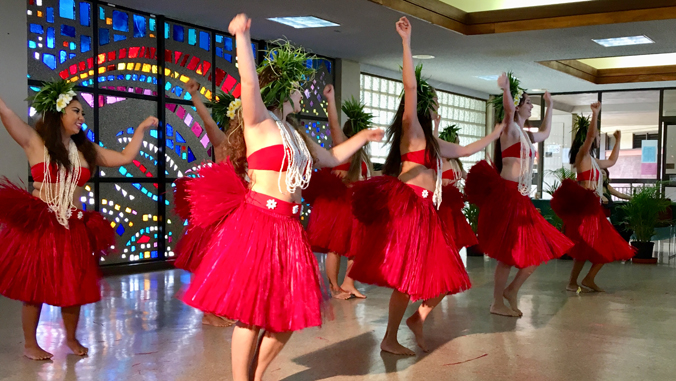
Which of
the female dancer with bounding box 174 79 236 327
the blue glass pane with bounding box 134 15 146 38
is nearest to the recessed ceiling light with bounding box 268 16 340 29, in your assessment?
the blue glass pane with bounding box 134 15 146 38

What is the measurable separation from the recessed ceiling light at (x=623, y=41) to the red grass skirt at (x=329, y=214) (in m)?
4.28

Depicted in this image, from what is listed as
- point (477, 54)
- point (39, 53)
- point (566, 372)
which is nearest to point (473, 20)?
point (477, 54)

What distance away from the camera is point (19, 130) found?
319 centimetres

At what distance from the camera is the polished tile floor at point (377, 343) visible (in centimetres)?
303

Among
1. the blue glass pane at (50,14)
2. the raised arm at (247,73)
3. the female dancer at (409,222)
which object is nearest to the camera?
the raised arm at (247,73)

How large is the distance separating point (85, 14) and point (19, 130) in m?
3.26

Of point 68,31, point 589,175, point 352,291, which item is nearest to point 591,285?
point 589,175

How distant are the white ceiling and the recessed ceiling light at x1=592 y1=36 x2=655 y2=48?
11 cm

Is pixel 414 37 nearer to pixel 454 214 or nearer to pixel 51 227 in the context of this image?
pixel 454 214

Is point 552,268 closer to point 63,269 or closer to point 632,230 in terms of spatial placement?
point 632,230

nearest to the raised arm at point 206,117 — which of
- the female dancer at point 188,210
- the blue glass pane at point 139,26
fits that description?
the female dancer at point 188,210

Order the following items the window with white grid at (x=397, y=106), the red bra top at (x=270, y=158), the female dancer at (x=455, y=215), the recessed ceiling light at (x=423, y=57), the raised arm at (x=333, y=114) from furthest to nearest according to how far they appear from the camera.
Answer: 1. the window with white grid at (x=397, y=106)
2. the recessed ceiling light at (x=423, y=57)
3. the female dancer at (x=455, y=215)
4. the raised arm at (x=333, y=114)
5. the red bra top at (x=270, y=158)

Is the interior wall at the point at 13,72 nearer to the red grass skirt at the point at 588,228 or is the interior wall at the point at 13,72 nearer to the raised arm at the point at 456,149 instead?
the raised arm at the point at 456,149

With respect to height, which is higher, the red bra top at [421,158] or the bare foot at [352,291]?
the red bra top at [421,158]
